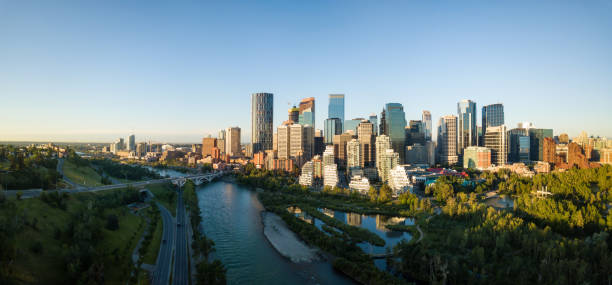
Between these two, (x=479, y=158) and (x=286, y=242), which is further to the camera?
(x=479, y=158)

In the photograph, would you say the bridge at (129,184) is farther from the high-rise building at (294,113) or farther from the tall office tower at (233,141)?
the tall office tower at (233,141)

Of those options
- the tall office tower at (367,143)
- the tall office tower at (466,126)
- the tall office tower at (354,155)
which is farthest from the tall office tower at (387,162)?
the tall office tower at (466,126)

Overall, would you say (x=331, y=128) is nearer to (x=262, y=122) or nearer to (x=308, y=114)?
(x=308, y=114)

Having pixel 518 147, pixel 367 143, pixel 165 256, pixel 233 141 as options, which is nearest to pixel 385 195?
pixel 165 256

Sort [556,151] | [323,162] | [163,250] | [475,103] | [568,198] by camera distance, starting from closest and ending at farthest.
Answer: [163,250] → [568,198] → [323,162] → [556,151] → [475,103]

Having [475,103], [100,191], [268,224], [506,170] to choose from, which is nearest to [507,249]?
[268,224]

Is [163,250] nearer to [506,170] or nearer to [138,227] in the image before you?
[138,227]
